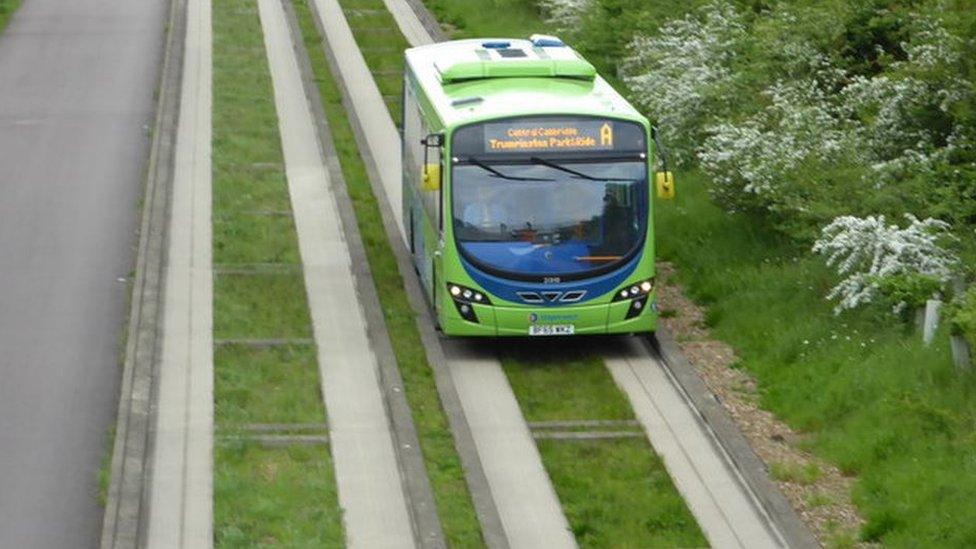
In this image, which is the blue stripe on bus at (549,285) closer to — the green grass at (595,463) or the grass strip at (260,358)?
the green grass at (595,463)

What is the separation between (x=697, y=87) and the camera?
25.8m

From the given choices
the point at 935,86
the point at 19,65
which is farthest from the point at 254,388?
the point at 19,65

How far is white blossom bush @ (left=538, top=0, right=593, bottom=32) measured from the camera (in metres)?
38.1

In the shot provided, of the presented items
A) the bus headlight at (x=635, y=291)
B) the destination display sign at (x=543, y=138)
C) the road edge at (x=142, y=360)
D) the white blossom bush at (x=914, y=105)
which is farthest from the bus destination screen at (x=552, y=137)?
the road edge at (x=142, y=360)

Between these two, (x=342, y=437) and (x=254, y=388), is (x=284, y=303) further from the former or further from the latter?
(x=342, y=437)

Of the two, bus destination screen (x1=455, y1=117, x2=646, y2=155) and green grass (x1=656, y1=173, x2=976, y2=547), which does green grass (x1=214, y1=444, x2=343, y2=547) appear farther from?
green grass (x1=656, y1=173, x2=976, y2=547)

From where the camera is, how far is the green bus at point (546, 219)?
68.6 feet

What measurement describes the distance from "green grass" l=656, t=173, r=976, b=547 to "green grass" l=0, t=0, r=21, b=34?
27.7 metres

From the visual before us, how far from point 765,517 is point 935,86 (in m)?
7.59

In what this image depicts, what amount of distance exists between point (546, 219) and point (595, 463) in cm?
363

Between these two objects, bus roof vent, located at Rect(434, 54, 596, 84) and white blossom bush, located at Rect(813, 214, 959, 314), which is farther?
bus roof vent, located at Rect(434, 54, 596, 84)

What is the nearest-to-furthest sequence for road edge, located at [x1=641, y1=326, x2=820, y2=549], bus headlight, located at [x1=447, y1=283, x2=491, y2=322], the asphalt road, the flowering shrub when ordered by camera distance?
road edge, located at [x1=641, y1=326, x2=820, y2=549], the asphalt road, bus headlight, located at [x1=447, y1=283, x2=491, y2=322], the flowering shrub

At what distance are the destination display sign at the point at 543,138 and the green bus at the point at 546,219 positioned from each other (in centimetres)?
1

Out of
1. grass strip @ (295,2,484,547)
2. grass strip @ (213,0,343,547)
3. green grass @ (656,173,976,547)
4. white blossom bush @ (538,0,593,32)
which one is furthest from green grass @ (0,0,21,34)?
green grass @ (656,173,976,547)
